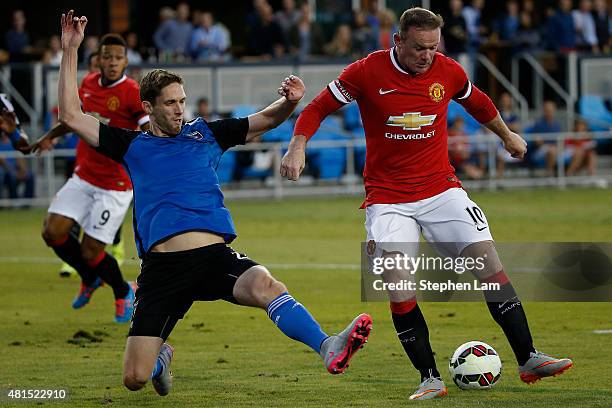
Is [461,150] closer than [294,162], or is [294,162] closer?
[294,162]

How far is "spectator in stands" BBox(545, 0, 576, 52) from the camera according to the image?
2790 cm

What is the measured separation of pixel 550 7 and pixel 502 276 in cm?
2548

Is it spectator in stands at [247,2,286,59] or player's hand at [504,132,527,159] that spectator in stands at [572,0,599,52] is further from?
player's hand at [504,132,527,159]

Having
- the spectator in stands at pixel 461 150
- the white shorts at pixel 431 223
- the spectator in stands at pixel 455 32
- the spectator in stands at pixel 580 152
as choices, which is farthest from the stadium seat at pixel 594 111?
the white shorts at pixel 431 223

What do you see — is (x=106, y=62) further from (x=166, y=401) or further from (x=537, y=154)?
(x=537, y=154)

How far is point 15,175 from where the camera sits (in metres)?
22.9

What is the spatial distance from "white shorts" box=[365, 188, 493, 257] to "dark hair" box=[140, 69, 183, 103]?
153 centimetres

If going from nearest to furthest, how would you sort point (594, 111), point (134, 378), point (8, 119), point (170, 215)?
point (134, 378)
point (170, 215)
point (8, 119)
point (594, 111)

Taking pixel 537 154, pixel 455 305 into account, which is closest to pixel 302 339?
pixel 455 305

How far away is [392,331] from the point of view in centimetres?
1080

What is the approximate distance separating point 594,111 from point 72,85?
20885 mm

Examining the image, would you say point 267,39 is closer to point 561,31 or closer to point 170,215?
point 561,31

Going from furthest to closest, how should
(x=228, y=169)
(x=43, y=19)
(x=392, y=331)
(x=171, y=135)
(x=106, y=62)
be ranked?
(x=43, y=19) → (x=228, y=169) → (x=106, y=62) → (x=392, y=331) → (x=171, y=135)

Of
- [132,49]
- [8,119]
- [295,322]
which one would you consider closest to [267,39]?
[132,49]
